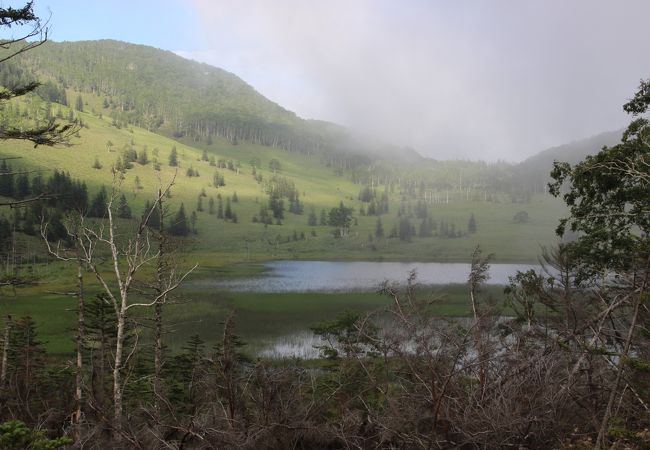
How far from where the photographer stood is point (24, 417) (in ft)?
62.6

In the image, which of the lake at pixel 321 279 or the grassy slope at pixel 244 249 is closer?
the grassy slope at pixel 244 249

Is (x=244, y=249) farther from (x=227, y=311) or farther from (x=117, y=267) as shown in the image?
(x=117, y=267)

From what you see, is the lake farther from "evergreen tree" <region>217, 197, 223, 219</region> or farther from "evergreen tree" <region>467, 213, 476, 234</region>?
"evergreen tree" <region>467, 213, 476, 234</region>

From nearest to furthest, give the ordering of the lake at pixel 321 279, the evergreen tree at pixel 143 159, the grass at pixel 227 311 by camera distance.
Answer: the grass at pixel 227 311, the lake at pixel 321 279, the evergreen tree at pixel 143 159

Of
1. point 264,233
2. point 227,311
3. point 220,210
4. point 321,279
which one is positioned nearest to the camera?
point 227,311

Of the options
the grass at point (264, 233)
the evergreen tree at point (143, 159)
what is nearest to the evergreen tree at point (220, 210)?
the grass at point (264, 233)

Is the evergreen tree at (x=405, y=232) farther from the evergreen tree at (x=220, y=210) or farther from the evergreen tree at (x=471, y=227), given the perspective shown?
the evergreen tree at (x=220, y=210)

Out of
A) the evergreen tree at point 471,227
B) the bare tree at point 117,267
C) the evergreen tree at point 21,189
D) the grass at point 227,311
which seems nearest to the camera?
the bare tree at point 117,267

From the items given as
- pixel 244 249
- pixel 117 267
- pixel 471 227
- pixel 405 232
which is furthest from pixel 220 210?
pixel 117 267

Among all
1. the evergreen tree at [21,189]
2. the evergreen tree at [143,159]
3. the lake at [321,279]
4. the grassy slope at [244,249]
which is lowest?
the lake at [321,279]

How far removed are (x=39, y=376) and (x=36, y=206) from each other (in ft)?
279

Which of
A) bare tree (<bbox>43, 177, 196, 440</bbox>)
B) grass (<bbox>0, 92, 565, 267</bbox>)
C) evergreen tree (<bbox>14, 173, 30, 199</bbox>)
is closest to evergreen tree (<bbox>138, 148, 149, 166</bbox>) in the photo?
grass (<bbox>0, 92, 565, 267</bbox>)

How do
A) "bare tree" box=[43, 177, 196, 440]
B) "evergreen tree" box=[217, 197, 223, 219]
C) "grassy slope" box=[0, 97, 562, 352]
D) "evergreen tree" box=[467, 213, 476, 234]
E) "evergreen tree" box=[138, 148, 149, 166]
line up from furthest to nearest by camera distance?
"evergreen tree" box=[138, 148, 149, 166] → "evergreen tree" box=[467, 213, 476, 234] → "evergreen tree" box=[217, 197, 223, 219] → "grassy slope" box=[0, 97, 562, 352] → "bare tree" box=[43, 177, 196, 440]

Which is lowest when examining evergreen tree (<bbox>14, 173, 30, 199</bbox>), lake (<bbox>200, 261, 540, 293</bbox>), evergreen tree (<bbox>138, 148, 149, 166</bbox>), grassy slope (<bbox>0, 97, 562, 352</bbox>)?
lake (<bbox>200, 261, 540, 293</bbox>)
